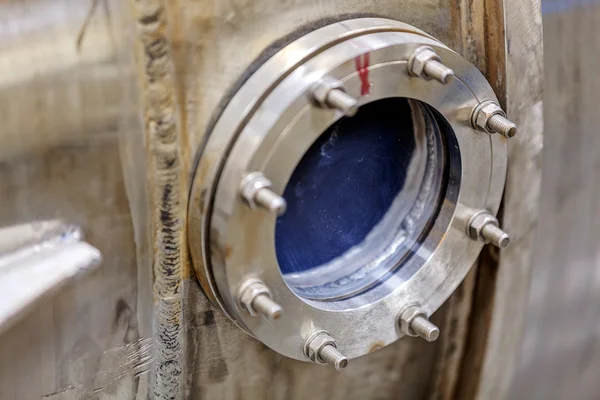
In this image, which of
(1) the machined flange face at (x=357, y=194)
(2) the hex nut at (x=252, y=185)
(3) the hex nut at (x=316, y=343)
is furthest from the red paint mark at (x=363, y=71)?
(3) the hex nut at (x=316, y=343)

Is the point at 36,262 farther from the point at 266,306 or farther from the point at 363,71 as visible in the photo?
the point at 363,71

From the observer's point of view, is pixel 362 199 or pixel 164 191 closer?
pixel 164 191

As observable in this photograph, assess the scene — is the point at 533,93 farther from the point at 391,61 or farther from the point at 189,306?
the point at 189,306

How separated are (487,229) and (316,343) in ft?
0.66

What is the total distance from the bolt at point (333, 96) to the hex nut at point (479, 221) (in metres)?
0.22

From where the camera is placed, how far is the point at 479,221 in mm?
703

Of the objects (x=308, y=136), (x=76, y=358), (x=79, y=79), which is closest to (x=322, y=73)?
(x=308, y=136)

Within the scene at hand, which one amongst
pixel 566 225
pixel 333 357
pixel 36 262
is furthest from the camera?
pixel 566 225

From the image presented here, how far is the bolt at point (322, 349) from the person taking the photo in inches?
25.5

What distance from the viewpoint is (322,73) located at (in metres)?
0.56

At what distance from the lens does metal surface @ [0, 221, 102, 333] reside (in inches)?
20.4

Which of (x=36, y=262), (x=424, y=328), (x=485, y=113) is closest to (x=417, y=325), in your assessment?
(x=424, y=328)

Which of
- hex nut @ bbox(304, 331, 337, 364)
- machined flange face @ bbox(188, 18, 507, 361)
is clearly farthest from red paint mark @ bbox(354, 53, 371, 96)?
hex nut @ bbox(304, 331, 337, 364)

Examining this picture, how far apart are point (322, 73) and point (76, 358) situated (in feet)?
0.98
